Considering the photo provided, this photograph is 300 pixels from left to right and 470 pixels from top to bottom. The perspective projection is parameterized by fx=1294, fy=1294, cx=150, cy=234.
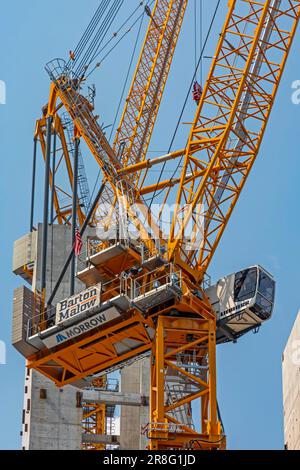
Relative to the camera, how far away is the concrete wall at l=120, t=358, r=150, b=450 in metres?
86.8

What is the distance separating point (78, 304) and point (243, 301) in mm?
8383

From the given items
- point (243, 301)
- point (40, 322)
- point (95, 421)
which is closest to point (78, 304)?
point (40, 322)

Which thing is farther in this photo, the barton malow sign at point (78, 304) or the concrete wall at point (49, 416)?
the concrete wall at point (49, 416)

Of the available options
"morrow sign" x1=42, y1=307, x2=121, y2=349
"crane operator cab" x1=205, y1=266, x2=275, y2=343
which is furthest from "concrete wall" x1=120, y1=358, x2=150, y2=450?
"crane operator cab" x1=205, y1=266, x2=275, y2=343

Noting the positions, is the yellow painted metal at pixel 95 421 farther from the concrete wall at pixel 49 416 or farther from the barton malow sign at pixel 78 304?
the barton malow sign at pixel 78 304

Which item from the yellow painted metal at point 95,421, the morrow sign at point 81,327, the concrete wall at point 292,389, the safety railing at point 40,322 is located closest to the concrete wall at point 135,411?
the yellow painted metal at point 95,421

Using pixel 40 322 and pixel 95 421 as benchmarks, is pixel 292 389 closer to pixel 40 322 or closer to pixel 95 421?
pixel 40 322

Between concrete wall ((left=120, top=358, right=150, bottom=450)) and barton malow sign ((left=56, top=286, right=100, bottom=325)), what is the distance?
21.0 meters

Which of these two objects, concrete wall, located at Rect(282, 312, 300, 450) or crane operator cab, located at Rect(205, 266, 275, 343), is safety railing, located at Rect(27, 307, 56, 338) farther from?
concrete wall, located at Rect(282, 312, 300, 450)

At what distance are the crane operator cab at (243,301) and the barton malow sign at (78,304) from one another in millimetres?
6208

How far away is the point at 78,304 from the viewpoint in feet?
216

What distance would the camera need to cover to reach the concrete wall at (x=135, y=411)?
8675 cm

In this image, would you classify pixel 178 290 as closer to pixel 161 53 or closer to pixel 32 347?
pixel 32 347

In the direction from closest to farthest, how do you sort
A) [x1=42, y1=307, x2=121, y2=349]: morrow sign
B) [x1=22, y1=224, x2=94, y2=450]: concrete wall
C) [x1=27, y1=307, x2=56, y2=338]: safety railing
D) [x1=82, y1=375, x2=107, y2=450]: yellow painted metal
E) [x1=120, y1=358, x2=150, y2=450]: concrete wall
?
[x1=42, y1=307, x2=121, y2=349]: morrow sign → [x1=27, y1=307, x2=56, y2=338]: safety railing → [x1=22, y1=224, x2=94, y2=450]: concrete wall → [x1=120, y1=358, x2=150, y2=450]: concrete wall → [x1=82, y1=375, x2=107, y2=450]: yellow painted metal
